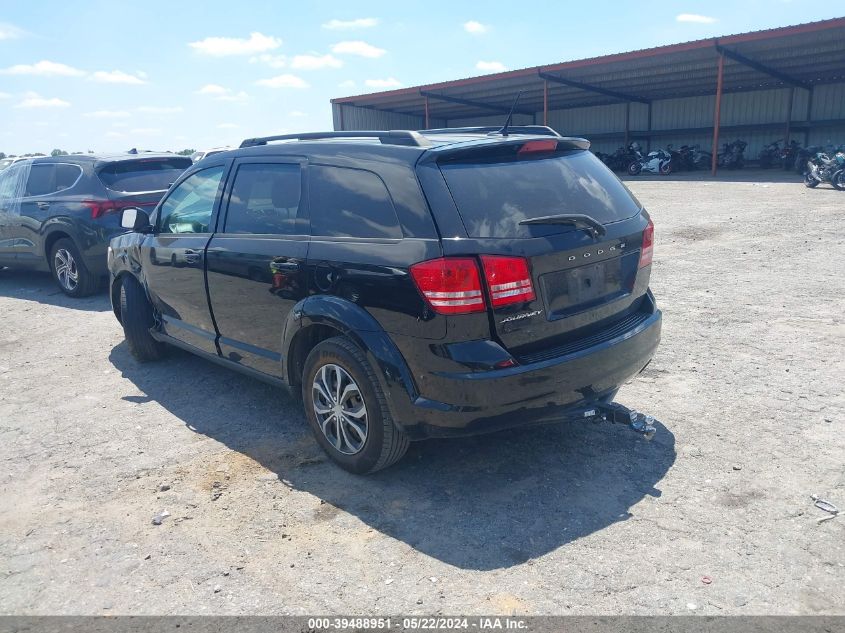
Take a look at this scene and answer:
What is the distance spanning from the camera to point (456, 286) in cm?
307

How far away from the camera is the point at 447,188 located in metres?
3.26

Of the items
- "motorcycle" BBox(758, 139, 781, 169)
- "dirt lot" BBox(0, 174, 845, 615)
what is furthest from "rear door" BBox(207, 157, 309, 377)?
"motorcycle" BBox(758, 139, 781, 169)

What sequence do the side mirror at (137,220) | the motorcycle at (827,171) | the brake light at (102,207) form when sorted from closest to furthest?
the side mirror at (137,220)
the brake light at (102,207)
the motorcycle at (827,171)

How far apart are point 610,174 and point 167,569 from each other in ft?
10.5

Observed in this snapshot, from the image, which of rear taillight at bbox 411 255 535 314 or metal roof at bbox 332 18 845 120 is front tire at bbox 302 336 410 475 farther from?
metal roof at bbox 332 18 845 120

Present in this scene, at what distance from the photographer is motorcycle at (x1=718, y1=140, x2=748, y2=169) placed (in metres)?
26.9

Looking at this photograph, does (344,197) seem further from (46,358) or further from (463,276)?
(46,358)

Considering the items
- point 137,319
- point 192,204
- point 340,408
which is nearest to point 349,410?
point 340,408

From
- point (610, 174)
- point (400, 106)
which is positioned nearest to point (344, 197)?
point (610, 174)

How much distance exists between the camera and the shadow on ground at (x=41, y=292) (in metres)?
8.41

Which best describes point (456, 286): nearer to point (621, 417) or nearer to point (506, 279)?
point (506, 279)

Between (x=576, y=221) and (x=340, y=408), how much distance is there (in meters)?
1.63

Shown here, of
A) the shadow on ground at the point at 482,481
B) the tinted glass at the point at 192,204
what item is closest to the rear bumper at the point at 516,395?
the shadow on ground at the point at 482,481

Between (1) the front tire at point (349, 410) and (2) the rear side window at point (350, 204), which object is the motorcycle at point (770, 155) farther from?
(1) the front tire at point (349, 410)
